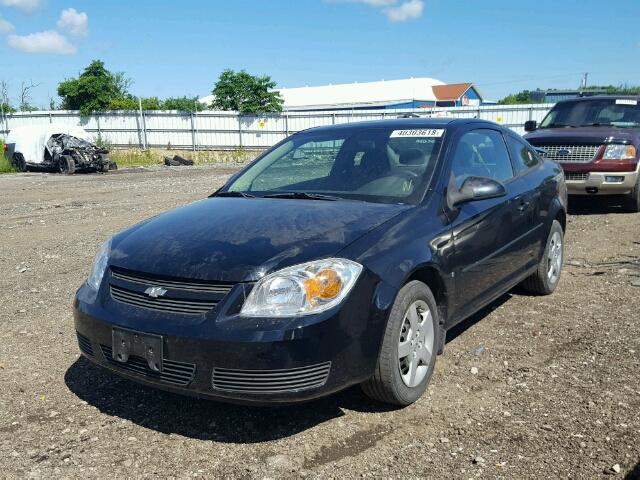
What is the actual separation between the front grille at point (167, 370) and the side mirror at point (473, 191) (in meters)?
1.94

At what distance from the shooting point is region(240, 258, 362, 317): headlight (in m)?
2.96

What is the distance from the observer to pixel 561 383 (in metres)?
3.84

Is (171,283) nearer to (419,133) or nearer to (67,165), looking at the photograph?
(419,133)

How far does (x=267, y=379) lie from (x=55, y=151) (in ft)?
72.3

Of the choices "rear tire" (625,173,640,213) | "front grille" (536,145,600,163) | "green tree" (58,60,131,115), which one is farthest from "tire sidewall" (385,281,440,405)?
"green tree" (58,60,131,115)

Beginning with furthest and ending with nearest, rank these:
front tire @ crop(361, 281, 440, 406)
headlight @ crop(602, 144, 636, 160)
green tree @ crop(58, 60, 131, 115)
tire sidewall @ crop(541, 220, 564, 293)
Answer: green tree @ crop(58, 60, 131, 115) → headlight @ crop(602, 144, 636, 160) → tire sidewall @ crop(541, 220, 564, 293) → front tire @ crop(361, 281, 440, 406)

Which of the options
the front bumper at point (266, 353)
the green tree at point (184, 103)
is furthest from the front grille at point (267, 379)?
the green tree at point (184, 103)

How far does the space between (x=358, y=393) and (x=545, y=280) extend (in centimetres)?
262

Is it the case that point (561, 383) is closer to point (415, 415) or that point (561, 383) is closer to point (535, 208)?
point (415, 415)

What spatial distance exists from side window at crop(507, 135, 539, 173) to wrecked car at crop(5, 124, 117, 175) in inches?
764

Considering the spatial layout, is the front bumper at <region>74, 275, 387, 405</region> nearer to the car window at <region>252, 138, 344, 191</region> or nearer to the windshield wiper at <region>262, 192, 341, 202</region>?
the windshield wiper at <region>262, 192, 341, 202</region>

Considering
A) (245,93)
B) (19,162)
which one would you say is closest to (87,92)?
(245,93)

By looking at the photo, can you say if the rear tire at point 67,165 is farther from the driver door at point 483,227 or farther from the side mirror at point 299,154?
the driver door at point 483,227

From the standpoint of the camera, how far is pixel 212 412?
3539mm
